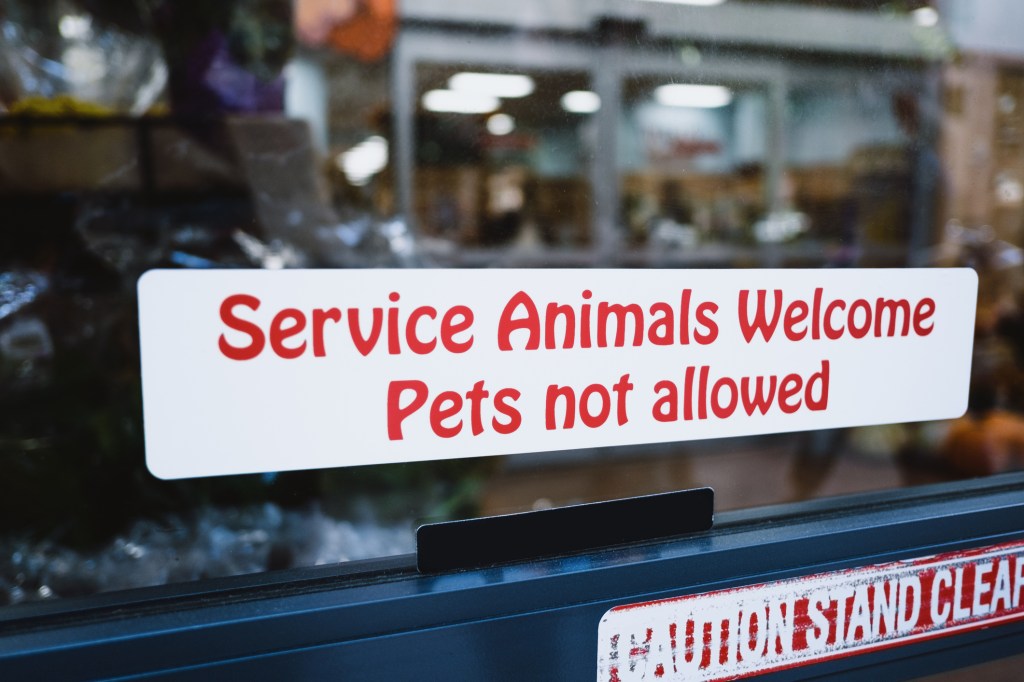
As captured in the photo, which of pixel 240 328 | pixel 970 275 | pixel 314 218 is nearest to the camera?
pixel 240 328

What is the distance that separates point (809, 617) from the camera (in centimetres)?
74

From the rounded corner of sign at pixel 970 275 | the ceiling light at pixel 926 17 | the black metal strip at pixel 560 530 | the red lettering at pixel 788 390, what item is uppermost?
the ceiling light at pixel 926 17

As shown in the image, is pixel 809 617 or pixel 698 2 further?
pixel 698 2

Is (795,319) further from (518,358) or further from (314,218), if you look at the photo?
(314,218)

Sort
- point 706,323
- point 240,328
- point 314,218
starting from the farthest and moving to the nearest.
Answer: point 314,218 < point 706,323 < point 240,328

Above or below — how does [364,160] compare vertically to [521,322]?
above

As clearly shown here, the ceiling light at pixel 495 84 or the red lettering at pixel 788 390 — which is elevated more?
the ceiling light at pixel 495 84

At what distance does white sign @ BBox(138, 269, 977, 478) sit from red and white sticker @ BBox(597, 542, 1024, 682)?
0.17 meters

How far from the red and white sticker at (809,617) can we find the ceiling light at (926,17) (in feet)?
3.33

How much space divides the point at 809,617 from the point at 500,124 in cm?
287

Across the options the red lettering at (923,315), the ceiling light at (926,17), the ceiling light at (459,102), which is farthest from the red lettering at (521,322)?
the ceiling light at (459,102)

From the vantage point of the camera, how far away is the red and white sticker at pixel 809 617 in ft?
2.22

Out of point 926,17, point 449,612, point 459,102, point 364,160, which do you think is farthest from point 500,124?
point 449,612

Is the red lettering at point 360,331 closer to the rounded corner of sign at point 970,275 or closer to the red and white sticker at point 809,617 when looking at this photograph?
the red and white sticker at point 809,617
